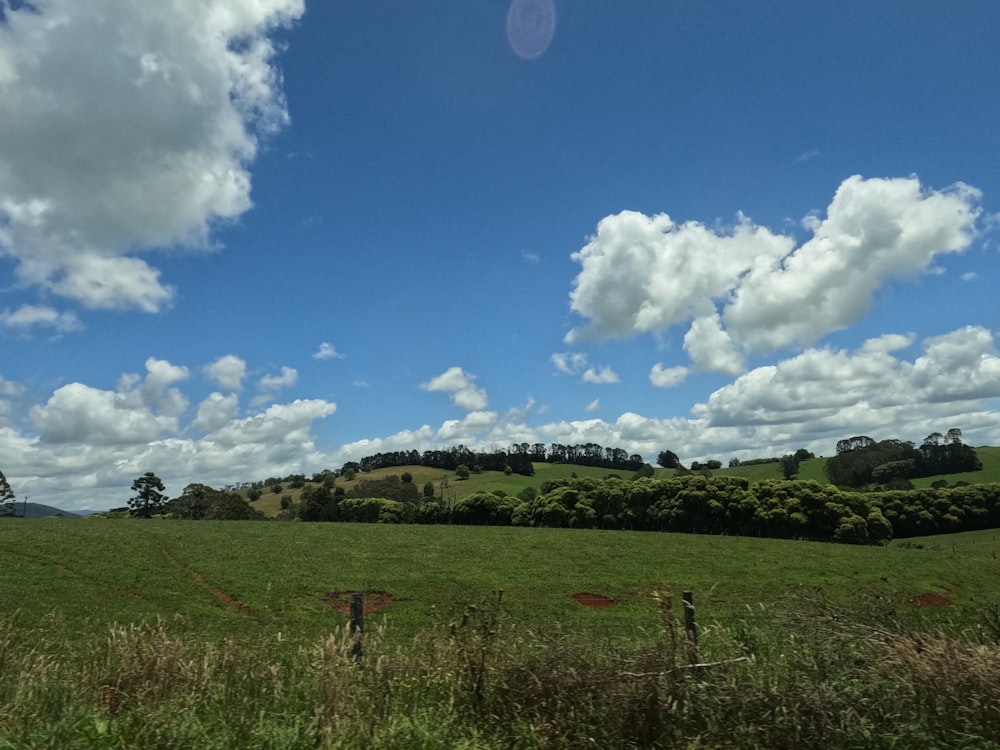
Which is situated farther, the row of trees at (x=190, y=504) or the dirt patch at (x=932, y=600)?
the row of trees at (x=190, y=504)

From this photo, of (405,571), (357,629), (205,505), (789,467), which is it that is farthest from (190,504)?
(789,467)

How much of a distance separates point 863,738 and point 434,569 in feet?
118

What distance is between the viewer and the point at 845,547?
5297cm

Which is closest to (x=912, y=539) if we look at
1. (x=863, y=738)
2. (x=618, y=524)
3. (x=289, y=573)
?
(x=618, y=524)

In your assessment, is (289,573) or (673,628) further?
(289,573)

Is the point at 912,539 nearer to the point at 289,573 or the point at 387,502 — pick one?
the point at 387,502

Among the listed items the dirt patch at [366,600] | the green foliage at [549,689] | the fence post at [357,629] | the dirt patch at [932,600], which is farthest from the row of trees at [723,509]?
the fence post at [357,629]

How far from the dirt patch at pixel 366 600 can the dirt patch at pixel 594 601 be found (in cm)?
1024

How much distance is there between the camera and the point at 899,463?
5492 inches

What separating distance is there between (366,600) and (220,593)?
25.1ft

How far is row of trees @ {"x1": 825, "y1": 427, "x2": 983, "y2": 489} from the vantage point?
140 m

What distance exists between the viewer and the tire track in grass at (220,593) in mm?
28750

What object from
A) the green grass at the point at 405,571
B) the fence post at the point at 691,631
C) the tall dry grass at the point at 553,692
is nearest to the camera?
the tall dry grass at the point at 553,692

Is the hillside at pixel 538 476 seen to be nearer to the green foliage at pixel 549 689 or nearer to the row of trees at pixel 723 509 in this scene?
the row of trees at pixel 723 509
